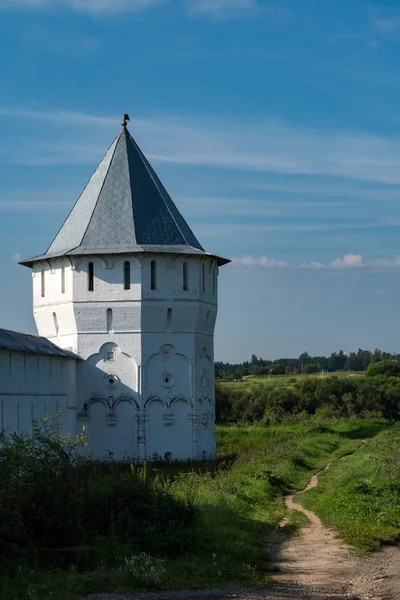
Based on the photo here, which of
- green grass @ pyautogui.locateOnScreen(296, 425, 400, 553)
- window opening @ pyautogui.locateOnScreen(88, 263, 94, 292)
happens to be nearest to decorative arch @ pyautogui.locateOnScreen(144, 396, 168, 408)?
window opening @ pyautogui.locateOnScreen(88, 263, 94, 292)

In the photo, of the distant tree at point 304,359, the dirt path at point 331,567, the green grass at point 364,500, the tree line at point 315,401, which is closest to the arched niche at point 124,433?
the green grass at point 364,500

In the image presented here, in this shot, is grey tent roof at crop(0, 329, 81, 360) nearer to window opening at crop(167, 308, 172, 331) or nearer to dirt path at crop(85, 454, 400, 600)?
window opening at crop(167, 308, 172, 331)

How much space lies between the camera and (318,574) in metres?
10.6

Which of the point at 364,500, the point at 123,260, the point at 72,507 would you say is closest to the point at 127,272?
the point at 123,260

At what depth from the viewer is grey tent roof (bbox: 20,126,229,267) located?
25266 mm

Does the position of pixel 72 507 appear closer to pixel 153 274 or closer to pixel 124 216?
pixel 153 274

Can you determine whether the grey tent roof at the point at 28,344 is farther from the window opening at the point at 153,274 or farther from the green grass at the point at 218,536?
the green grass at the point at 218,536

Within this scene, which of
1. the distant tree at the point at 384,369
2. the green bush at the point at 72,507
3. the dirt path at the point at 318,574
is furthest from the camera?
the distant tree at the point at 384,369

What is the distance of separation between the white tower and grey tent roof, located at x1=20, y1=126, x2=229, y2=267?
0.13 feet

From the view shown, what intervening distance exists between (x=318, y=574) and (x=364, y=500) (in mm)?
4807

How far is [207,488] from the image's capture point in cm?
1661

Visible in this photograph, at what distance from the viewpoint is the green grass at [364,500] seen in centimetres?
1277

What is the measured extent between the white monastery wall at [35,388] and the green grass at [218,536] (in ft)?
8.78

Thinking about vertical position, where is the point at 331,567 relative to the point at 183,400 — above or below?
below
